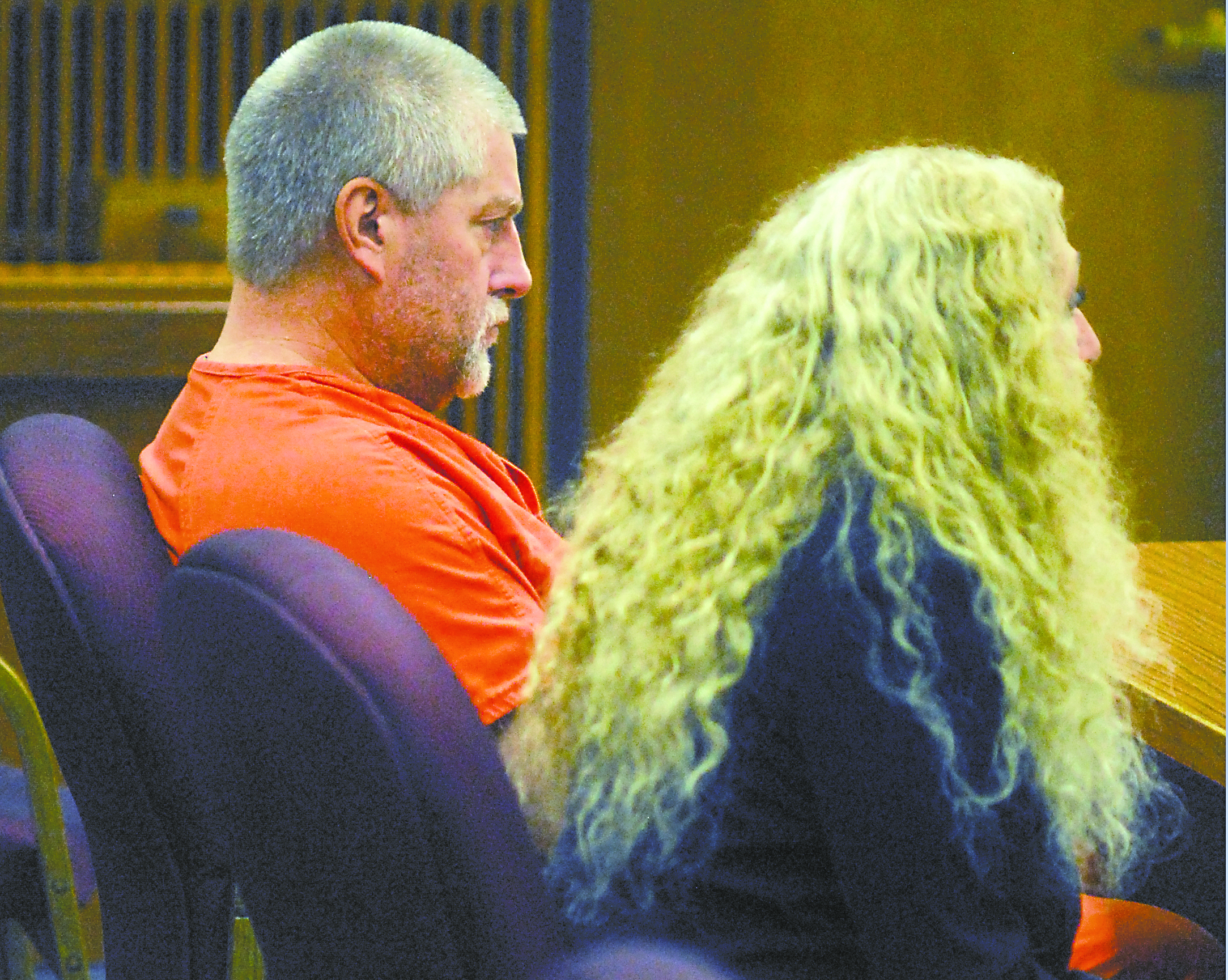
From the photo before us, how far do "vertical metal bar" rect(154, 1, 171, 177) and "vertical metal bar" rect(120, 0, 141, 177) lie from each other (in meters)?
A: 0.03

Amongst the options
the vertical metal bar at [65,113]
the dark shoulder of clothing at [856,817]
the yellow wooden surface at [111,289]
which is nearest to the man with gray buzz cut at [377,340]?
the dark shoulder of clothing at [856,817]

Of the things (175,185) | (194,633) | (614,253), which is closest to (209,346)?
(175,185)

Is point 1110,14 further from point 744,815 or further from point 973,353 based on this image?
point 744,815

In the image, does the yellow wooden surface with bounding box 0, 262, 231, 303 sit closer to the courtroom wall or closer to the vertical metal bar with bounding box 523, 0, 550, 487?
the vertical metal bar with bounding box 523, 0, 550, 487

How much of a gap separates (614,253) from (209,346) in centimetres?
71

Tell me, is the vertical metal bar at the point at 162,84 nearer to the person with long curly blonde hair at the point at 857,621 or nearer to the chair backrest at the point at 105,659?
the chair backrest at the point at 105,659

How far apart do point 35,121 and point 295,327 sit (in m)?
1.33

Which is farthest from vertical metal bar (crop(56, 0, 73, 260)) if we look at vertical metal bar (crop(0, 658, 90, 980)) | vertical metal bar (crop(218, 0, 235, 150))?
vertical metal bar (crop(0, 658, 90, 980))

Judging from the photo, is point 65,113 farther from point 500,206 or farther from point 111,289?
point 500,206

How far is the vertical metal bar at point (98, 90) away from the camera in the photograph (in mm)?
2350

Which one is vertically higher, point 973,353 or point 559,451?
point 973,353

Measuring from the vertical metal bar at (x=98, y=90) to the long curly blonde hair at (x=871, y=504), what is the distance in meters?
1.69

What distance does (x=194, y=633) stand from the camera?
2.34ft

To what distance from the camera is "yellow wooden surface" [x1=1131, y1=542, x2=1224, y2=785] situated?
102cm
